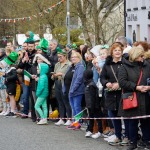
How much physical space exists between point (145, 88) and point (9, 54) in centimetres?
679

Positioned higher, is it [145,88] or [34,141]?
[145,88]

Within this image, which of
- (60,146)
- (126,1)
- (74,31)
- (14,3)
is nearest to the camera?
(60,146)

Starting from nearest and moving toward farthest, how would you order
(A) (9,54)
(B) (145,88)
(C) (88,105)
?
(B) (145,88), (C) (88,105), (A) (9,54)

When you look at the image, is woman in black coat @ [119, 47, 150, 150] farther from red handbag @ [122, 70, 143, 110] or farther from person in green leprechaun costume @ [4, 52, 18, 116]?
person in green leprechaun costume @ [4, 52, 18, 116]

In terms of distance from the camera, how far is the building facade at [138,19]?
3077cm

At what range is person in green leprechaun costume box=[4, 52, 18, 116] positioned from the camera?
1656 centimetres

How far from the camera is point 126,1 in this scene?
36312 mm

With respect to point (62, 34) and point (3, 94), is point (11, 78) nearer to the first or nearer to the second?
point (3, 94)

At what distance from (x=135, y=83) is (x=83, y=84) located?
10.0 ft

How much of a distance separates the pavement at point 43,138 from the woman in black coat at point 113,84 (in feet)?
1.24

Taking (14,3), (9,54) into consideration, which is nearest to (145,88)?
(9,54)

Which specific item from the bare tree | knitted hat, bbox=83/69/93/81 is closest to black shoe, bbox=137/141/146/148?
knitted hat, bbox=83/69/93/81

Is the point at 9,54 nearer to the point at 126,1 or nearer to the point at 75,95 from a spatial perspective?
the point at 75,95

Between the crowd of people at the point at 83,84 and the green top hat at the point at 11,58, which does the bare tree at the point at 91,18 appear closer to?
the crowd of people at the point at 83,84
